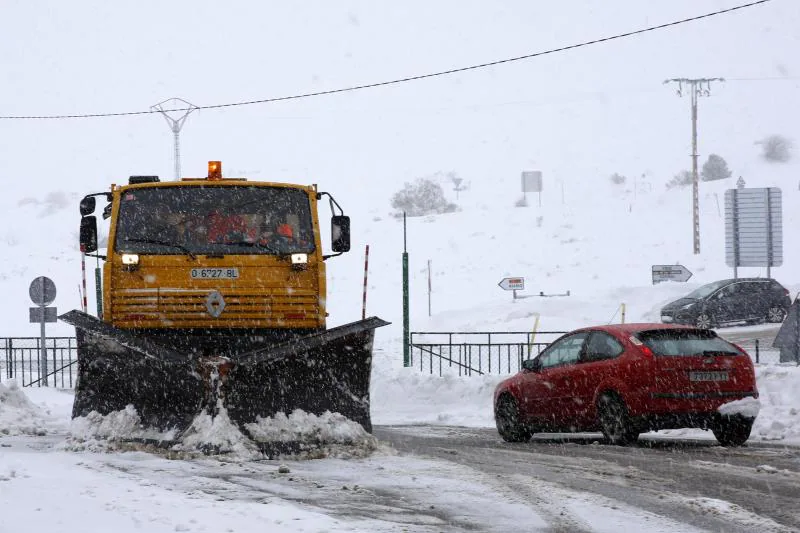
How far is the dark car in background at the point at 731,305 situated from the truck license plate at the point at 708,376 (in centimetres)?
2380

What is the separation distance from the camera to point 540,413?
14406 millimetres

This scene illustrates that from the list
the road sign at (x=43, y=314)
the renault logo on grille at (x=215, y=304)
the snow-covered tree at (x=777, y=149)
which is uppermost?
the snow-covered tree at (x=777, y=149)

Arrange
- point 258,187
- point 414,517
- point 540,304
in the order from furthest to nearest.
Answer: point 540,304
point 258,187
point 414,517

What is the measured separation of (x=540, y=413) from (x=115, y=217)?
217 inches

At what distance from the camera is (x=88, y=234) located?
12.8m

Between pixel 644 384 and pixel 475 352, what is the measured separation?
63.2 feet

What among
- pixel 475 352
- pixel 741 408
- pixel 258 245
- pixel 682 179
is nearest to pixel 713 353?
pixel 741 408

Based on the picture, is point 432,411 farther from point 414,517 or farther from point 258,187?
point 414,517

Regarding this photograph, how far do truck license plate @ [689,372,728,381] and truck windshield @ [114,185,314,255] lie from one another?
4.36m

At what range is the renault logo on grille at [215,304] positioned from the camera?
11836mm

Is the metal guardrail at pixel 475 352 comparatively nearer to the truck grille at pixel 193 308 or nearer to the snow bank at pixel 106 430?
the truck grille at pixel 193 308

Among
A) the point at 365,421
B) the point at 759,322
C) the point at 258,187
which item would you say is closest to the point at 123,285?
the point at 258,187

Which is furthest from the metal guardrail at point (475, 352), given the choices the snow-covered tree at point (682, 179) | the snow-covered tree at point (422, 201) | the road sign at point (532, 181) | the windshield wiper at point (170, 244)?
the snow-covered tree at point (682, 179)

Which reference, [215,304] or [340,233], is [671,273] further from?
[215,304]
